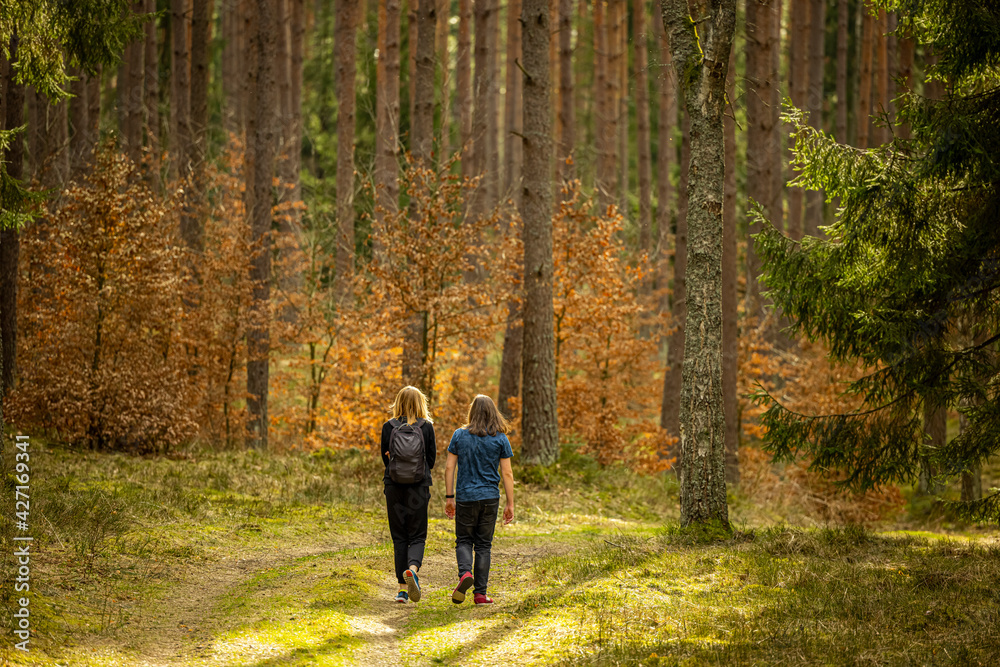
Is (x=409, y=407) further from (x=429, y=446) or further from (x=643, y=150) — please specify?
(x=643, y=150)

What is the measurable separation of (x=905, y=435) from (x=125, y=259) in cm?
1231

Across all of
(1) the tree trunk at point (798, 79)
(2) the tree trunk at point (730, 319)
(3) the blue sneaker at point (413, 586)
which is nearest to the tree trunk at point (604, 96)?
(1) the tree trunk at point (798, 79)

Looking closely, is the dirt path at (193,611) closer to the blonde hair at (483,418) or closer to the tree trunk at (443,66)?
the blonde hair at (483,418)

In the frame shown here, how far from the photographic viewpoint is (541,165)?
49.4ft

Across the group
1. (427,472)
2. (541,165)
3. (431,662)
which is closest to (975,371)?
(427,472)

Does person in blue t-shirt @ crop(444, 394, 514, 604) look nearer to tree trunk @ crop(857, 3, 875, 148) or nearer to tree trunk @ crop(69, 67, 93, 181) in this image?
tree trunk @ crop(69, 67, 93, 181)

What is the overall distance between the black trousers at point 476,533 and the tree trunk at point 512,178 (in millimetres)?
6527

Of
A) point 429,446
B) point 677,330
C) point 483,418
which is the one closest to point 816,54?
point 677,330

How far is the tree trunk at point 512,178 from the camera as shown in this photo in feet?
55.8

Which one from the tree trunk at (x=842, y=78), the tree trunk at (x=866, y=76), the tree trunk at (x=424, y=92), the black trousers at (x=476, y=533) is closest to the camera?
the black trousers at (x=476, y=533)

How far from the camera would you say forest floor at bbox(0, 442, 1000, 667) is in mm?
5906

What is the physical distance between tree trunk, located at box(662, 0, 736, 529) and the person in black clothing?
11.0 ft

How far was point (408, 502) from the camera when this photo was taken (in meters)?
7.59

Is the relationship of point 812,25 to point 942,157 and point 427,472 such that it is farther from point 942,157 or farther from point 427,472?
point 427,472
